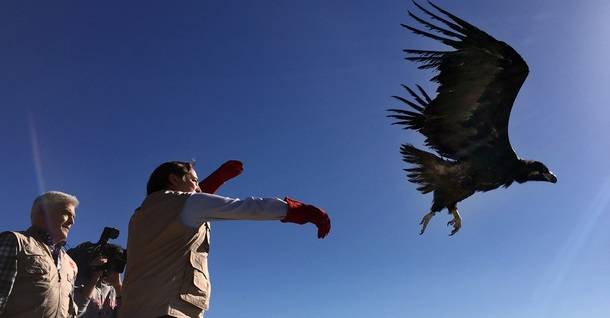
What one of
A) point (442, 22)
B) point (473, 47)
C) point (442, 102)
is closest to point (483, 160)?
point (442, 102)

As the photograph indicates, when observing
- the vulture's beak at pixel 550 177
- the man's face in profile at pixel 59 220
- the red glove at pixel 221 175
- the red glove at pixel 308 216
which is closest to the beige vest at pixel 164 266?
the red glove at pixel 308 216

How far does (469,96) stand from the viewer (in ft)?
24.9

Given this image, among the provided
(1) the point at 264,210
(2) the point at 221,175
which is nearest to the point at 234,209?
(1) the point at 264,210

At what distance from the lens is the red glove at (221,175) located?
3.63 metres

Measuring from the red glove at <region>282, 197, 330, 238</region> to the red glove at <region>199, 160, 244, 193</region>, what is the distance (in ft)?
4.32

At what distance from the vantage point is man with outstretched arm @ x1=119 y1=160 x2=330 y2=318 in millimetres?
2363

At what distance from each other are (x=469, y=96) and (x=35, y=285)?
20.3ft

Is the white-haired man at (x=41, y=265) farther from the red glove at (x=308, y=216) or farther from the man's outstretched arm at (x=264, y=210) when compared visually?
the red glove at (x=308, y=216)

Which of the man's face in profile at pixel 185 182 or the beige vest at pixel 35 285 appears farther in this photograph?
the beige vest at pixel 35 285

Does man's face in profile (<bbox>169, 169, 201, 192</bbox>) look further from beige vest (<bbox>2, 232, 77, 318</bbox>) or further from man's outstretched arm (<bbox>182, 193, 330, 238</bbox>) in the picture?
beige vest (<bbox>2, 232, 77, 318</bbox>)

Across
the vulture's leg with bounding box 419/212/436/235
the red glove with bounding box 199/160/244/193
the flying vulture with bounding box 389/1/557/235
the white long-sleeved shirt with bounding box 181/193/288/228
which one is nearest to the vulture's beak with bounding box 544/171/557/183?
the flying vulture with bounding box 389/1/557/235

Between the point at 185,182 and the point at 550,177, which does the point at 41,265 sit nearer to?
the point at 185,182

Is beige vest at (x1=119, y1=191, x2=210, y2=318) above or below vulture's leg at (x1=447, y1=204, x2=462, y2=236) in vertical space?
below

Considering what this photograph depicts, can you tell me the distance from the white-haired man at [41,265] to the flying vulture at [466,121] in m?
4.98
